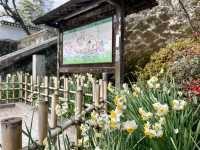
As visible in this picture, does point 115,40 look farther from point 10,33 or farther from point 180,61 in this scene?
point 10,33

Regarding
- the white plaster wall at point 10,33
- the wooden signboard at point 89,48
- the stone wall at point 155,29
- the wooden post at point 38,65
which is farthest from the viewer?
the white plaster wall at point 10,33

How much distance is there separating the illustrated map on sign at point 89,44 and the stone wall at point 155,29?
1.69 meters

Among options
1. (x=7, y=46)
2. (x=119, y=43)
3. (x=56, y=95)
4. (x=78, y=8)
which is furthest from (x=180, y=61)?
(x=7, y=46)

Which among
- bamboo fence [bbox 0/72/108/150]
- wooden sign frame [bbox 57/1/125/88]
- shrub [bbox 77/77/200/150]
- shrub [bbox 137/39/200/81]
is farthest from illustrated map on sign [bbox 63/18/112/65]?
shrub [bbox 77/77/200/150]

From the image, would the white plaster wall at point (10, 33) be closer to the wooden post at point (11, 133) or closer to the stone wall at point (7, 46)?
the stone wall at point (7, 46)

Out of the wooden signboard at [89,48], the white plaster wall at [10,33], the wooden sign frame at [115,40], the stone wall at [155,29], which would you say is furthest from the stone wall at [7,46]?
the wooden sign frame at [115,40]

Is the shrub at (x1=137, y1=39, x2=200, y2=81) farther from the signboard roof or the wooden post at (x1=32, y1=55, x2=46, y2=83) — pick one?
the wooden post at (x1=32, y1=55, x2=46, y2=83)

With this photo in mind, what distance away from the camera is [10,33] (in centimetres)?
1672

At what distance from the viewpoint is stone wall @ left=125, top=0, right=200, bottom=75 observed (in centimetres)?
772

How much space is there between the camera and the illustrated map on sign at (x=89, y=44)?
221 inches

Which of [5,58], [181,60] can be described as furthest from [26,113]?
[5,58]

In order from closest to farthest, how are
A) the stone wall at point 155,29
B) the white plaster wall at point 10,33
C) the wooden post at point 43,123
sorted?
the wooden post at point 43,123, the stone wall at point 155,29, the white plaster wall at point 10,33

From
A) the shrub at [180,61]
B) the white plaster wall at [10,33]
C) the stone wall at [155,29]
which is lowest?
the shrub at [180,61]

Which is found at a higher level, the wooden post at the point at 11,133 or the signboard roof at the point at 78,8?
the signboard roof at the point at 78,8
